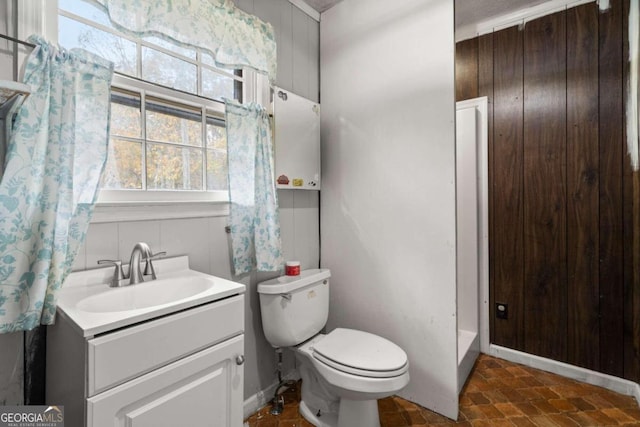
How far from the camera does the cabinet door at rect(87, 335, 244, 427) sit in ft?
2.80

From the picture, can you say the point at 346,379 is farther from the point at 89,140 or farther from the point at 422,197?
the point at 89,140

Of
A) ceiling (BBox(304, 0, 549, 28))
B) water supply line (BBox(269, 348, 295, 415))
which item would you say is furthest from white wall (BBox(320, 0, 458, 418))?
water supply line (BBox(269, 348, 295, 415))

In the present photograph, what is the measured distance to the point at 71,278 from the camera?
3.58 ft

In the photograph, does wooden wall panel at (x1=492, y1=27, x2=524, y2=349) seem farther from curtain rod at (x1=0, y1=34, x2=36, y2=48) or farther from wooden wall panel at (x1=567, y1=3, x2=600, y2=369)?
curtain rod at (x1=0, y1=34, x2=36, y2=48)

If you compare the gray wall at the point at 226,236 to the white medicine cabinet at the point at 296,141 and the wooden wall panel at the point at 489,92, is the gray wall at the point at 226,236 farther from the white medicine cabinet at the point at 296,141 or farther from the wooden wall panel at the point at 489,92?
the wooden wall panel at the point at 489,92

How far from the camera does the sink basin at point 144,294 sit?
108 centimetres

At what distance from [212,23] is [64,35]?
1.91ft

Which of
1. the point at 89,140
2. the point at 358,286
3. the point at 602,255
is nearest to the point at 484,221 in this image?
the point at 602,255

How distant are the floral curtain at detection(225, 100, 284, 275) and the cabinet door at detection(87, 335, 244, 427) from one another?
0.52 m

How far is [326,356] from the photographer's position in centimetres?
147

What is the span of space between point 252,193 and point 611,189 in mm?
2137

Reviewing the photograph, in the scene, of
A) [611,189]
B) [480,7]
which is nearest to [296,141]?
[480,7]

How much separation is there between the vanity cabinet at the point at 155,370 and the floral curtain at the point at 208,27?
1095 millimetres

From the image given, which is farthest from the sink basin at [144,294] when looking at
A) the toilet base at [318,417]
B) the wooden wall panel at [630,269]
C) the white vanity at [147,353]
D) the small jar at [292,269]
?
the wooden wall panel at [630,269]
